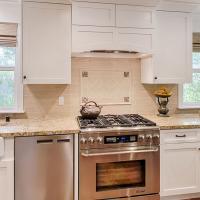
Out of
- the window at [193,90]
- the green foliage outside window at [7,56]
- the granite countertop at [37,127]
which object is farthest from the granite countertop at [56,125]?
the green foliage outside window at [7,56]

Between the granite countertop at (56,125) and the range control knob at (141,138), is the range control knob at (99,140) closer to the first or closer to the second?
the granite countertop at (56,125)

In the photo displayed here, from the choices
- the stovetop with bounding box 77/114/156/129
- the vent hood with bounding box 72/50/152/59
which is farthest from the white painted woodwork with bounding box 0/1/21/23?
the stovetop with bounding box 77/114/156/129

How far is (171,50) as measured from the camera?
3.36 metres

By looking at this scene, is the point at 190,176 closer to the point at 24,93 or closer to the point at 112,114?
the point at 112,114

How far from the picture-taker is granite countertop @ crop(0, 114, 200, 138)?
102 inches

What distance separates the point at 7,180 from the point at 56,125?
28.5 inches

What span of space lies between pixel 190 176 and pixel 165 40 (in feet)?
5.49

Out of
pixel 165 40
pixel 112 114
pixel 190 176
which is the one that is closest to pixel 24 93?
pixel 112 114

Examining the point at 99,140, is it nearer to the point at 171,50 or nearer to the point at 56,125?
the point at 56,125

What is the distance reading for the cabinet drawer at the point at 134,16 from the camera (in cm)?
314

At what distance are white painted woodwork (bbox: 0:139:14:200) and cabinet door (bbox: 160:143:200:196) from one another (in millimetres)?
1590

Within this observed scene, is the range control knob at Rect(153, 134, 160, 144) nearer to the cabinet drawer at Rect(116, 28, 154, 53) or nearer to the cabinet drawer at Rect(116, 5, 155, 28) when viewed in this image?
the cabinet drawer at Rect(116, 28, 154, 53)

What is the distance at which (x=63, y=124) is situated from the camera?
2.92m

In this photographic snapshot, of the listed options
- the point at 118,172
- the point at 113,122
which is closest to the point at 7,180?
the point at 118,172
